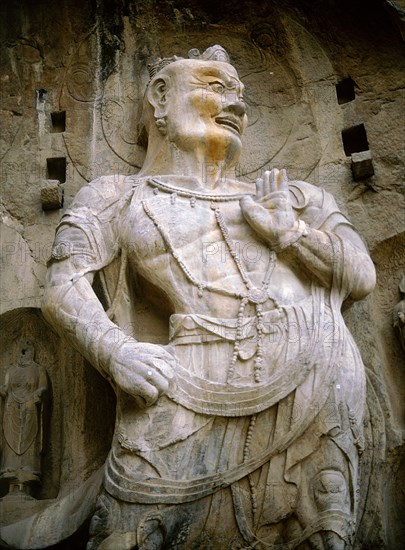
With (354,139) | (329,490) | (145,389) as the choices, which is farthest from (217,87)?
(329,490)

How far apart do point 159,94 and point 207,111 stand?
0.45 meters

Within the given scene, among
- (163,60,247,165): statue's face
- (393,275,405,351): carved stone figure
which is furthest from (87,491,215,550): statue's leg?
(163,60,247,165): statue's face

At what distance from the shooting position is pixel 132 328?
6906 millimetres

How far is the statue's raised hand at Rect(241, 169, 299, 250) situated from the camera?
6.80 m

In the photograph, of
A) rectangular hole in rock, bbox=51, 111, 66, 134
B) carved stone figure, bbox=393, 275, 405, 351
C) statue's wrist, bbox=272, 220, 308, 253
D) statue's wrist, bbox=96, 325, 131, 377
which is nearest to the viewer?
statue's wrist, bbox=96, 325, 131, 377

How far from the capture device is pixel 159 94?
764 cm

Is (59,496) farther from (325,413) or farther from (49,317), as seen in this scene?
(325,413)

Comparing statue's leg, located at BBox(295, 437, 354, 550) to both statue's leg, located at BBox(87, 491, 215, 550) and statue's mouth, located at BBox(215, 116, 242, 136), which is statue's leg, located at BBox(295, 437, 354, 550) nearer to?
statue's leg, located at BBox(87, 491, 215, 550)

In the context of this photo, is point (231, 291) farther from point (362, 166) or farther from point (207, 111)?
point (362, 166)

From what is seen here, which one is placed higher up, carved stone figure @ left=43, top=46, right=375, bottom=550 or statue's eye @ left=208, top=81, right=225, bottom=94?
statue's eye @ left=208, top=81, right=225, bottom=94

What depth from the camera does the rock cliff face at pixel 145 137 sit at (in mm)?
7352

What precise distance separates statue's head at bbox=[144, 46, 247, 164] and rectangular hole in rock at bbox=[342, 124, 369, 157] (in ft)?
3.50

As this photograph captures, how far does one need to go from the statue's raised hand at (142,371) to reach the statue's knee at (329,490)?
1.01 m

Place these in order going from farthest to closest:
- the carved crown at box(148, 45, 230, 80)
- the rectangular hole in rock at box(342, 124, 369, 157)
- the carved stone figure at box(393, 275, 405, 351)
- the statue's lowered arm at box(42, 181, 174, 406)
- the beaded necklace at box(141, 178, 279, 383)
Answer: the rectangular hole in rock at box(342, 124, 369, 157), the carved crown at box(148, 45, 230, 80), the carved stone figure at box(393, 275, 405, 351), the beaded necklace at box(141, 178, 279, 383), the statue's lowered arm at box(42, 181, 174, 406)
